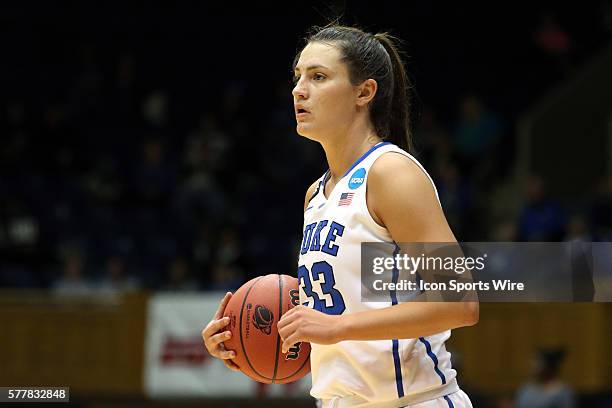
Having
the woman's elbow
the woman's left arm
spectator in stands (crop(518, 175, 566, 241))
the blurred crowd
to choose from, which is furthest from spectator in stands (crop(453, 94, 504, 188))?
the woman's elbow

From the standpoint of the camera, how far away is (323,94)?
11.4ft

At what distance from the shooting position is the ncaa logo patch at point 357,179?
338cm

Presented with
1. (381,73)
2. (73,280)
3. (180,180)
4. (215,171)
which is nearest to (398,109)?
(381,73)

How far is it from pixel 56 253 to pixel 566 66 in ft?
24.2

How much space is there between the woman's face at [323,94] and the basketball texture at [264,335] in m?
0.60

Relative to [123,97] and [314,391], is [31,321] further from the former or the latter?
[314,391]

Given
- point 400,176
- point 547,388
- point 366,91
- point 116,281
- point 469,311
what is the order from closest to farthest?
point 469,311
point 400,176
point 366,91
point 547,388
point 116,281

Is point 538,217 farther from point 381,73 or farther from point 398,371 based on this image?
point 398,371

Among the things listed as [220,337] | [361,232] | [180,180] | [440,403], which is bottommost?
[440,403]

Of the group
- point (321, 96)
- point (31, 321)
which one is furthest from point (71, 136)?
point (321, 96)

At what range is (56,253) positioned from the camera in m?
11.5

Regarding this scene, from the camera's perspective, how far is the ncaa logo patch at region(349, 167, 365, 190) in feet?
11.1

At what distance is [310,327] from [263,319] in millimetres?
553

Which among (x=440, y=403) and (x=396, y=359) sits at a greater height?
(x=396, y=359)
